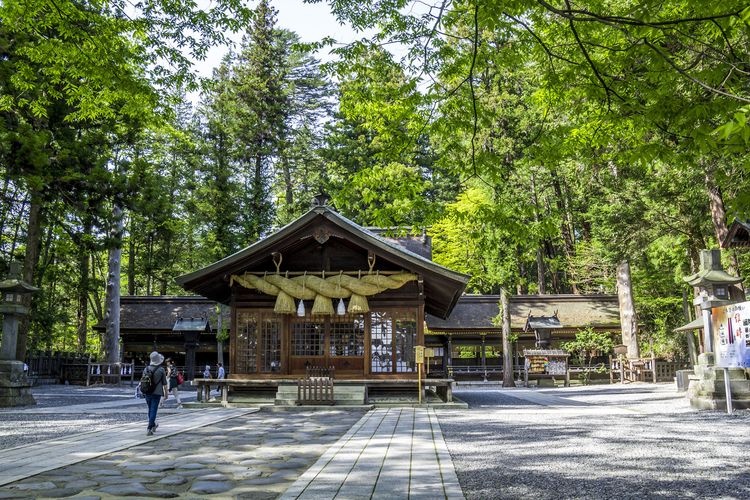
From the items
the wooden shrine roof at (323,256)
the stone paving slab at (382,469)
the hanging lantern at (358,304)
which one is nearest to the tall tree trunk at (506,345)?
the wooden shrine roof at (323,256)

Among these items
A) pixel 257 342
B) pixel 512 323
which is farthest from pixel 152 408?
pixel 512 323

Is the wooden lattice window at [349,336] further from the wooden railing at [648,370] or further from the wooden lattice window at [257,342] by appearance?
the wooden railing at [648,370]

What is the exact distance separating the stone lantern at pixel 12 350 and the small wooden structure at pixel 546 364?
21.0 metres

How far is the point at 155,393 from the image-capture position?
993 cm

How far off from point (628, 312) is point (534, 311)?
22.7 feet

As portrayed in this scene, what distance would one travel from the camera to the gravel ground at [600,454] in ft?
18.9

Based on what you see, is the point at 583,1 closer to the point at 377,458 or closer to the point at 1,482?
the point at 377,458

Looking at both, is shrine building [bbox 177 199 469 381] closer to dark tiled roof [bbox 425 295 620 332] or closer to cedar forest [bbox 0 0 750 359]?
cedar forest [bbox 0 0 750 359]

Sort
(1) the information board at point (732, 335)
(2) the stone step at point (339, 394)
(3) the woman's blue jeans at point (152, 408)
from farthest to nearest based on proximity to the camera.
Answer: (2) the stone step at point (339, 394) → (1) the information board at point (732, 335) → (3) the woman's blue jeans at point (152, 408)

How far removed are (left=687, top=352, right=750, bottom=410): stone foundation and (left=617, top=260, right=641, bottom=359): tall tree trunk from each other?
55.7 feet

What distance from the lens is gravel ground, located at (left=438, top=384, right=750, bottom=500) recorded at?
5754 millimetres

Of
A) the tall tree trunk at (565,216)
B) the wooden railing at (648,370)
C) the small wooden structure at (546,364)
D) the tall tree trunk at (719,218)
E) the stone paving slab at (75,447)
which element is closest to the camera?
the stone paving slab at (75,447)

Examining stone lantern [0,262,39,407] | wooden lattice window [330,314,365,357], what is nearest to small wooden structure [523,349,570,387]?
wooden lattice window [330,314,365,357]

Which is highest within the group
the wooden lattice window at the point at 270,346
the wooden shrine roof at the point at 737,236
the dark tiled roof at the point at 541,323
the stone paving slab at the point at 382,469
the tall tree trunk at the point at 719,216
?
the tall tree trunk at the point at 719,216
